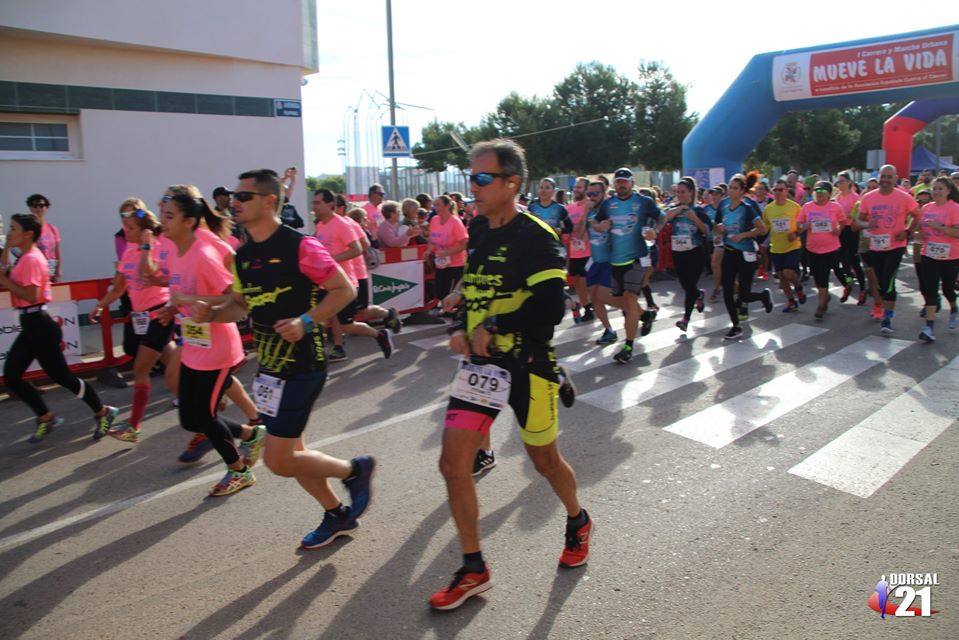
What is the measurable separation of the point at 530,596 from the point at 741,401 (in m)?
3.74

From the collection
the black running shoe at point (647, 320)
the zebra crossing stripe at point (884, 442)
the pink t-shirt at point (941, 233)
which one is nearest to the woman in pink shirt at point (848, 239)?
the pink t-shirt at point (941, 233)

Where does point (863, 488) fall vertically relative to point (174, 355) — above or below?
below

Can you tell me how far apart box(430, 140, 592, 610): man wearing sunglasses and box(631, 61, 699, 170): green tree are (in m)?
44.2

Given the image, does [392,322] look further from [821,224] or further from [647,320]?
[821,224]

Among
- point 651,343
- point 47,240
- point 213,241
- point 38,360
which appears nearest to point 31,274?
point 38,360

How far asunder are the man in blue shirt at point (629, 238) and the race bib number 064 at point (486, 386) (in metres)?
4.99

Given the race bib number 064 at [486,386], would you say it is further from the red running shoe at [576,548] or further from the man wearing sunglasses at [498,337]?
the red running shoe at [576,548]

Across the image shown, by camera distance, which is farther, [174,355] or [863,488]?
[174,355]

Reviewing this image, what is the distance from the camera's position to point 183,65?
12336 mm

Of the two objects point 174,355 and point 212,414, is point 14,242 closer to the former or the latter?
point 174,355

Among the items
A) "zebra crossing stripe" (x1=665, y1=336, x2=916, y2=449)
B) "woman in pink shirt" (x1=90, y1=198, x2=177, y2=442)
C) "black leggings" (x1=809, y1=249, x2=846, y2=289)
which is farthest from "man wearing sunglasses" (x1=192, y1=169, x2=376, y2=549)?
"black leggings" (x1=809, y1=249, x2=846, y2=289)

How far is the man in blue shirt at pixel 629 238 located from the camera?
8.07 metres

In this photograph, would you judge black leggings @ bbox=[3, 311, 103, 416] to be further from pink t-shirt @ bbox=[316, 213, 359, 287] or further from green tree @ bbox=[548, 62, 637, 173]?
green tree @ bbox=[548, 62, 637, 173]

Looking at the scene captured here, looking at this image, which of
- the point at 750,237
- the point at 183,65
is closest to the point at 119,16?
the point at 183,65
